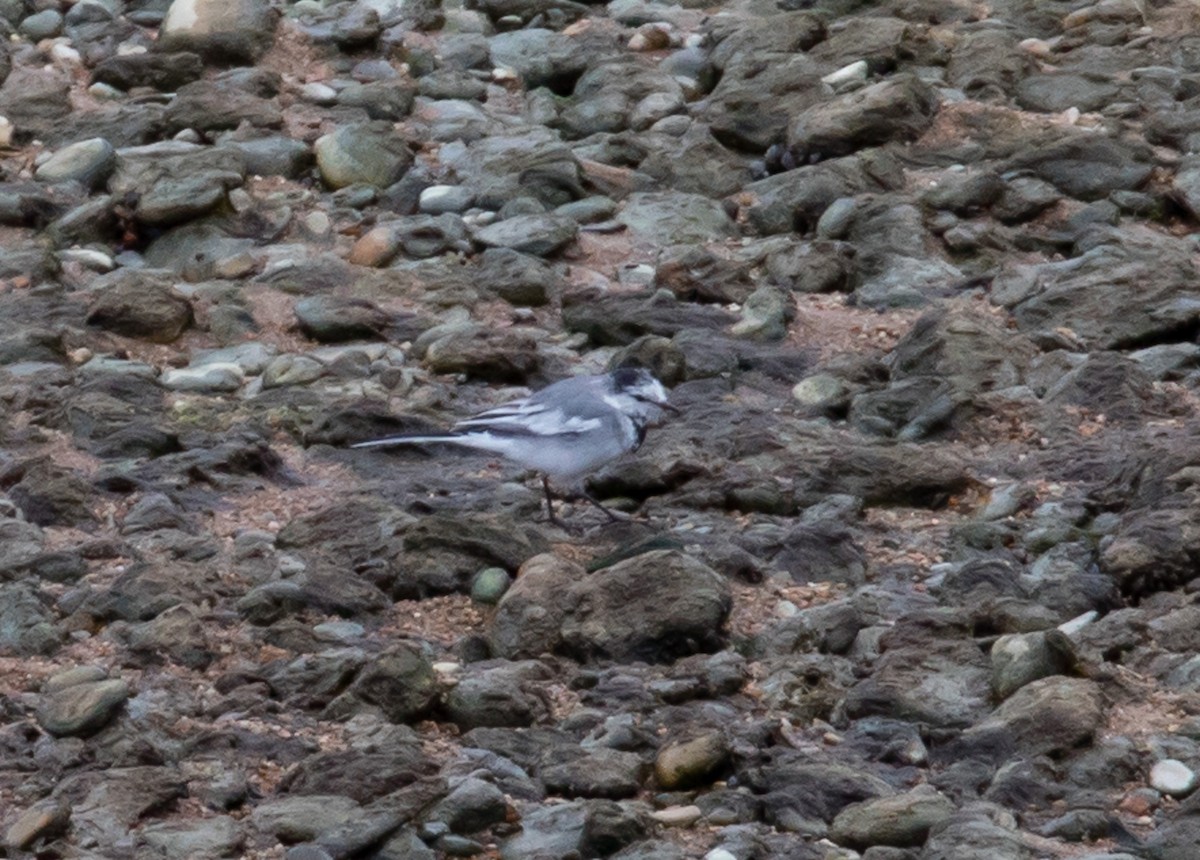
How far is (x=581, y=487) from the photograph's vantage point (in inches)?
336

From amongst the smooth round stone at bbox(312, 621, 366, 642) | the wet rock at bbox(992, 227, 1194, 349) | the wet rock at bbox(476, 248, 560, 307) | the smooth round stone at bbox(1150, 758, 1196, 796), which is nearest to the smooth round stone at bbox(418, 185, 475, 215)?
the wet rock at bbox(476, 248, 560, 307)

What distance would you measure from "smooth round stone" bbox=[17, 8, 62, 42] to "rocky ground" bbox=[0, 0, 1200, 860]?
0.03 metres

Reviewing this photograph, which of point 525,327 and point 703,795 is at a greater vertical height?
point 703,795

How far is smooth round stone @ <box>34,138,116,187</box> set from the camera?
10.7 m

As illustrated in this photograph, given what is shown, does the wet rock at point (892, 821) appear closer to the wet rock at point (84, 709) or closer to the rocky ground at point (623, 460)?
the rocky ground at point (623, 460)

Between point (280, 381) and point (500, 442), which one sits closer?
point (500, 442)

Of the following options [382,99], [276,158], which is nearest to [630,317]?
[276,158]

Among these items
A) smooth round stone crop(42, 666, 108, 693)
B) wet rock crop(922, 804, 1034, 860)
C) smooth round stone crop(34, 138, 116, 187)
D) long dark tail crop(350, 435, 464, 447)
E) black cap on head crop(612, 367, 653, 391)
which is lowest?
smooth round stone crop(34, 138, 116, 187)

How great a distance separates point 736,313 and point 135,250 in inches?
108

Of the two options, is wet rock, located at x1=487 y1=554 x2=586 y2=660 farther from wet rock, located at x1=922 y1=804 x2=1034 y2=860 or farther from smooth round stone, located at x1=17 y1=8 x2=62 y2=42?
smooth round stone, located at x1=17 y1=8 x2=62 y2=42

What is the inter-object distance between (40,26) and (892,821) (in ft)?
26.7

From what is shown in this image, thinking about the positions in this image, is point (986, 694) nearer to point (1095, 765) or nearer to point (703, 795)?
point (1095, 765)

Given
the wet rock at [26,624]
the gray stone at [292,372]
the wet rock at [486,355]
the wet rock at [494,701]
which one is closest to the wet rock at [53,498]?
the wet rock at [26,624]

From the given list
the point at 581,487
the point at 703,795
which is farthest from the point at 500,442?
the point at 703,795
